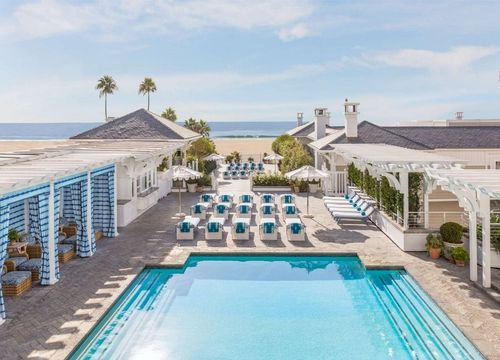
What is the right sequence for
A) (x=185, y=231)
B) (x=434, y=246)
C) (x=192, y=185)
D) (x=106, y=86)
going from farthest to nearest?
1. (x=106, y=86)
2. (x=192, y=185)
3. (x=185, y=231)
4. (x=434, y=246)

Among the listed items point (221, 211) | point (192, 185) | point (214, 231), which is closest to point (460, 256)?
point (214, 231)

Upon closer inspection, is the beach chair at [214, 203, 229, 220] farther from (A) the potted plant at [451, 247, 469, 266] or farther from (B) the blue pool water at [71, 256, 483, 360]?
(A) the potted plant at [451, 247, 469, 266]

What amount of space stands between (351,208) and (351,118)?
9.50m

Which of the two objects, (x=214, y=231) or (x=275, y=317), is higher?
(x=214, y=231)

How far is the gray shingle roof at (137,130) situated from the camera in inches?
1137

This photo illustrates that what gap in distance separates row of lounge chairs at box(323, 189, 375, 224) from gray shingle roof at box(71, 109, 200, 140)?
12334 mm

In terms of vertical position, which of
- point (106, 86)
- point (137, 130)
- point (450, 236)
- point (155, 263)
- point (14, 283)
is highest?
point (106, 86)

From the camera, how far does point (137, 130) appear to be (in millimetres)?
29781

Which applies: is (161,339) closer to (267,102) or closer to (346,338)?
(346,338)

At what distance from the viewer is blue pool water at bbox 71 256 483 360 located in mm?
8820

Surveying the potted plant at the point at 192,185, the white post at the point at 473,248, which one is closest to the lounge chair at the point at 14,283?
the white post at the point at 473,248

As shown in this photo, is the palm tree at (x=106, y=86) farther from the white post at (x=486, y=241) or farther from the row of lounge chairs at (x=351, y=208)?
the white post at (x=486, y=241)

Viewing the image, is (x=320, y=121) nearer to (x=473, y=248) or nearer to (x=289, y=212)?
(x=289, y=212)

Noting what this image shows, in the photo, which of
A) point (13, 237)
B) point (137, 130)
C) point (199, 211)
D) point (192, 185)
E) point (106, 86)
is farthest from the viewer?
point (106, 86)
